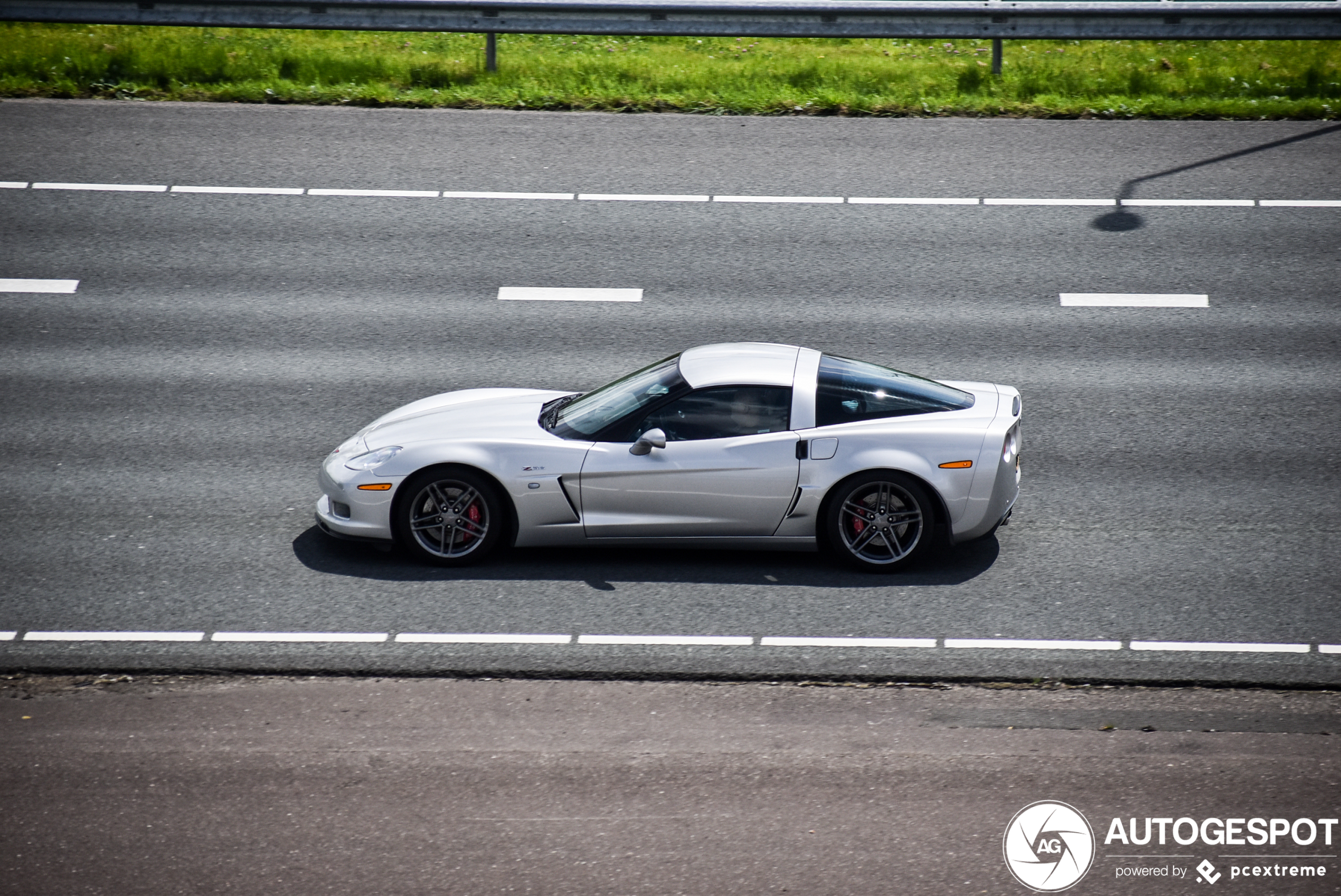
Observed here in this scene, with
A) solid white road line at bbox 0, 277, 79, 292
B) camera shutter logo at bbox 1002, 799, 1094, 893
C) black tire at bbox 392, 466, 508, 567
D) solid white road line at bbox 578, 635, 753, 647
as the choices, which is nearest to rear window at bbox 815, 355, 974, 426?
solid white road line at bbox 578, 635, 753, 647

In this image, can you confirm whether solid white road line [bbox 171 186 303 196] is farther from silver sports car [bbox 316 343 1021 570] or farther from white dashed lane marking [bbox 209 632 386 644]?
white dashed lane marking [bbox 209 632 386 644]

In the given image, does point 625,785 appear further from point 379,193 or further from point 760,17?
point 760,17

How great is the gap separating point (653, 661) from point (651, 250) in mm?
6398

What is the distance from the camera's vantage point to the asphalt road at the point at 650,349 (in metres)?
7.57

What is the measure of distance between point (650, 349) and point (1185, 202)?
6.25 metres

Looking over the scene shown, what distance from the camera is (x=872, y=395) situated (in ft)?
27.2

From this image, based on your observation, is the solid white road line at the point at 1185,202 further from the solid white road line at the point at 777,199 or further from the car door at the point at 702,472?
the car door at the point at 702,472

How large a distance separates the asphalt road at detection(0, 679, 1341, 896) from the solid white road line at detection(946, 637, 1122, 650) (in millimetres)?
407

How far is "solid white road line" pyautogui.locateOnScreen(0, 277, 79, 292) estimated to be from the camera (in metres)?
12.0

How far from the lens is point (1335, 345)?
11.0m

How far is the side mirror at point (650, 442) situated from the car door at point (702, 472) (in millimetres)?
52

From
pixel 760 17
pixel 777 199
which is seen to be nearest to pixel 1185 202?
pixel 777 199

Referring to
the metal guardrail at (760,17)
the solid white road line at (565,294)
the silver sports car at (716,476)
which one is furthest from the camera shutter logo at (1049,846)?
the metal guardrail at (760,17)

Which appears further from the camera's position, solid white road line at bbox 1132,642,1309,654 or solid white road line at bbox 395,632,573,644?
solid white road line at bbox 395,632,573,644
